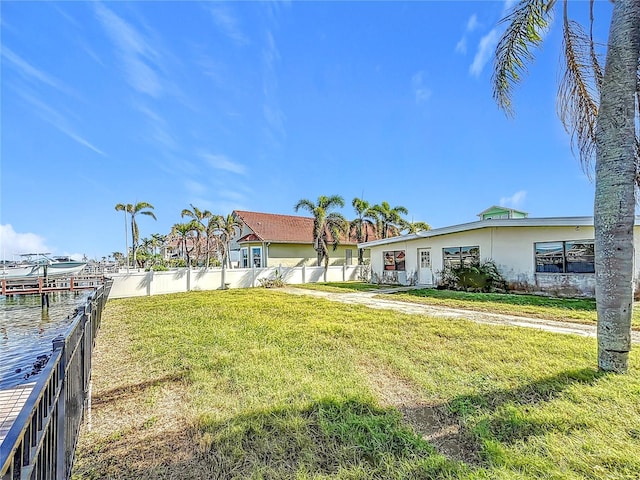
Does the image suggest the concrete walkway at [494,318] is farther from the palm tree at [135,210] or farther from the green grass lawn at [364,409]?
the palm tree at [135,210]

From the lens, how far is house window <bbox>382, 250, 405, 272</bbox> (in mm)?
18578

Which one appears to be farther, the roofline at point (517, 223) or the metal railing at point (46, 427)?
the roofline at point (517, 223)

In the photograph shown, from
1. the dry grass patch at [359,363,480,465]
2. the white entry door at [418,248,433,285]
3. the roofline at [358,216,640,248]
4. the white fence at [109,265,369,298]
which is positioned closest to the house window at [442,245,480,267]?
the roofline at [358,216,640,248]

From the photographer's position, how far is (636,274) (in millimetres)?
11250

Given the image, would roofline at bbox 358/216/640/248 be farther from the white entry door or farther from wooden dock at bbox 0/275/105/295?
wooden dock at bbox 0/275/105/295

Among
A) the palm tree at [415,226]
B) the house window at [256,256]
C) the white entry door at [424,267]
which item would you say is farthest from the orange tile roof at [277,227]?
the white entry door at [424,267]

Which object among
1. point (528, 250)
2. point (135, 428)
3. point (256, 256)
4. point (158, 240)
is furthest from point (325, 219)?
point (158, 240)

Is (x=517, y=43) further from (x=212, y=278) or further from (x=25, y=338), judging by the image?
(x=212, y=278)

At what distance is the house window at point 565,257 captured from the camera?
11852mm

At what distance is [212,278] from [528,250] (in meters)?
15.7

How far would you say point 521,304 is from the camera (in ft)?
34.6

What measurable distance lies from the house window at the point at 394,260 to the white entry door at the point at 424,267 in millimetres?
1211

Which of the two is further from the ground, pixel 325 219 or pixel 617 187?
pixel 325 219

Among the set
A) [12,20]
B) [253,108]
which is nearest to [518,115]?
[12,20]
